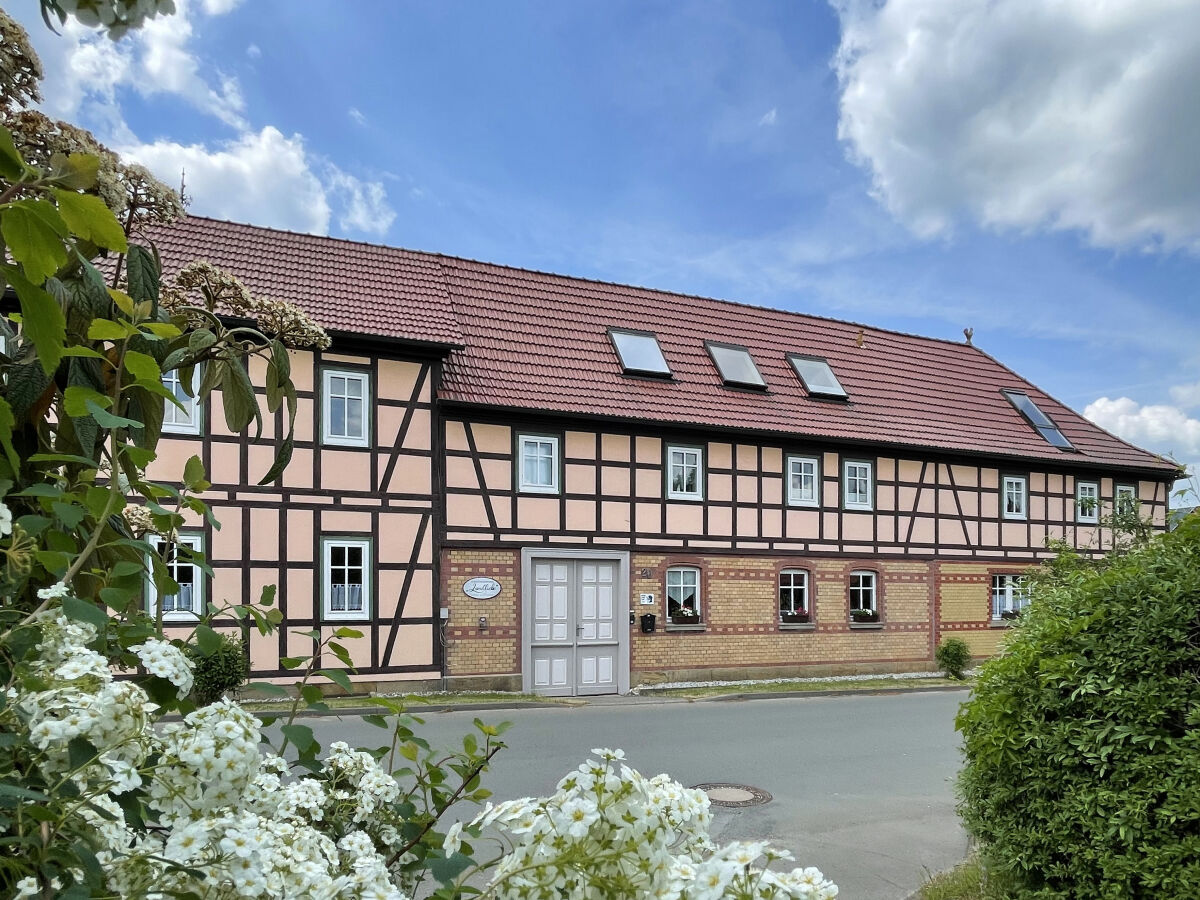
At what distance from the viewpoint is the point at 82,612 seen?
43.5 inches

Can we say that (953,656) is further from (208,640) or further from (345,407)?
(208,640)

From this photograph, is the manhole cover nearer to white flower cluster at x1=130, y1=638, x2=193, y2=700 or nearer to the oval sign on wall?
the oval sign on wall

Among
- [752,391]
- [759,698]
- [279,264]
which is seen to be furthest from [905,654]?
[279,264]

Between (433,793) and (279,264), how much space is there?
13547 millimetres

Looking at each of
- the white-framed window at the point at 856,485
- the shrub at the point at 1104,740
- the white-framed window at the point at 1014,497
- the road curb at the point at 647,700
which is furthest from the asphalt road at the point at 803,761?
the white-framed window at the point at 1014,497

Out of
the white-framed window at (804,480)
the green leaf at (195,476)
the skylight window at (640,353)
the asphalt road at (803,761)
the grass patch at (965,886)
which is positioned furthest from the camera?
the white-framed window at (804,480)

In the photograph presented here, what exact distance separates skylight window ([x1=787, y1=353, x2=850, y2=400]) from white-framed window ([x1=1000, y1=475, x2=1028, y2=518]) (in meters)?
4.34

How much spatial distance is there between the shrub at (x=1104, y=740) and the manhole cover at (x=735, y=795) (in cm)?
355

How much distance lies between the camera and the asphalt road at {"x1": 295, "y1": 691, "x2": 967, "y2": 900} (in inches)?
235

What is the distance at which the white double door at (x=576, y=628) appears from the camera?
13.8m

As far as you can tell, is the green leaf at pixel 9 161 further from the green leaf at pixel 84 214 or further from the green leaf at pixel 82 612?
the green leaf at pixel 82 612

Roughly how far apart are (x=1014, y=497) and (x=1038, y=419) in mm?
2829

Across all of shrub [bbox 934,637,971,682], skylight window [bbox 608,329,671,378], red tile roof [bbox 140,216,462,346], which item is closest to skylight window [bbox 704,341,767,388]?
skylight window [bbox 608,329,671,378]

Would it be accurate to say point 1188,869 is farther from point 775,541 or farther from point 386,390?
point 775,541
